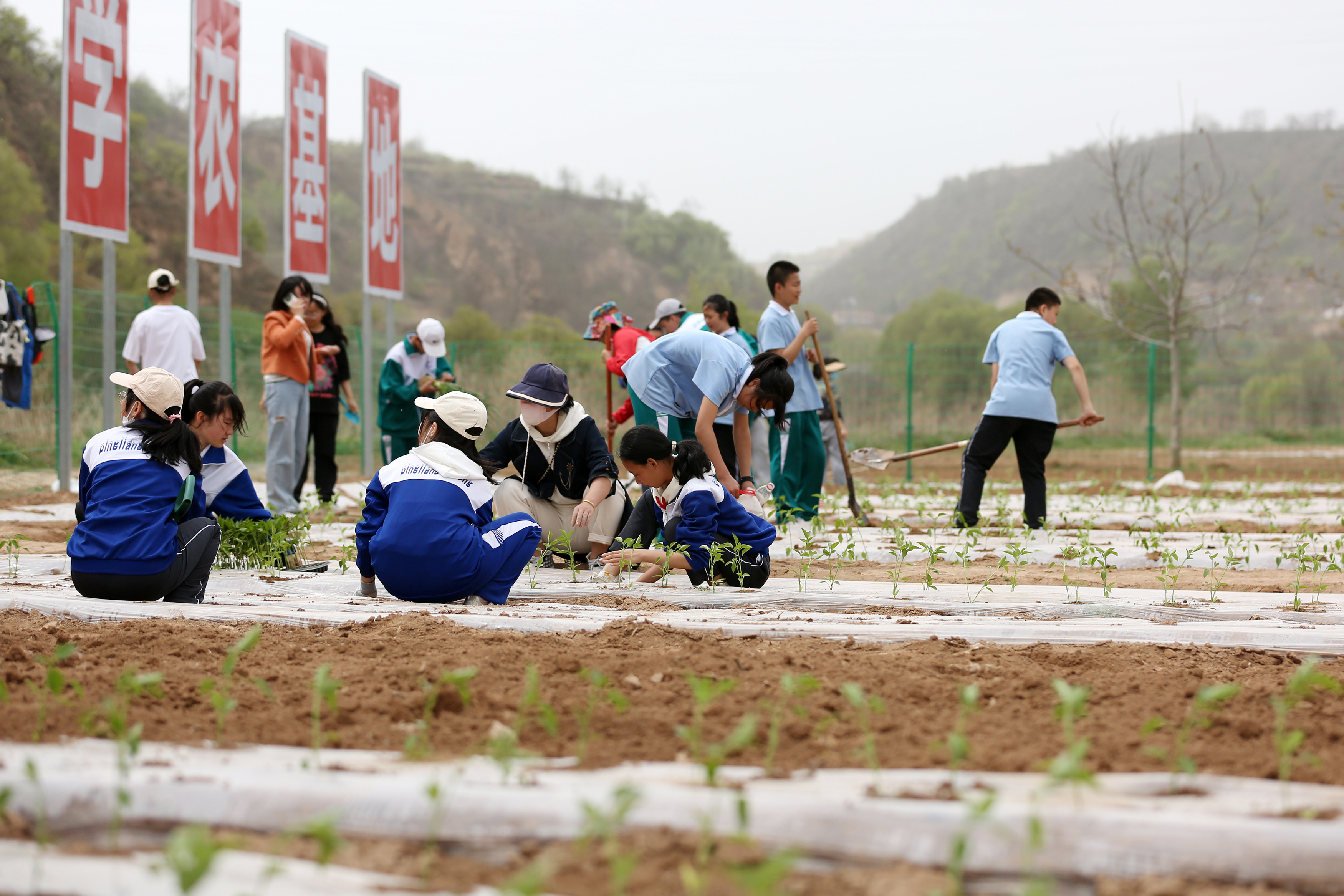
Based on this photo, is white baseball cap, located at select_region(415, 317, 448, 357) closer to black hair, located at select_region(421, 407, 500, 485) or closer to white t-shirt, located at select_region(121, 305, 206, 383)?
white t-shirt, located at select_region(121, 305, 206, 383)

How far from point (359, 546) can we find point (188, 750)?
84.3 inches

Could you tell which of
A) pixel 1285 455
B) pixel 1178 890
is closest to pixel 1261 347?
pixel 1285 455

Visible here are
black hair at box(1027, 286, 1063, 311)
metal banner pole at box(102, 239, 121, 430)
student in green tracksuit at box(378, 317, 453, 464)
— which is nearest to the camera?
black hair at box(1027, 286, 1063, 311)

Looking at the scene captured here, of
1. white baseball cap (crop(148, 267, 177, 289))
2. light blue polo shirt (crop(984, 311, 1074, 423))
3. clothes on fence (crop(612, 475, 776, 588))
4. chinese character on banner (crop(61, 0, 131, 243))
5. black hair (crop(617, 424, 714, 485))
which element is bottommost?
clothes on fence (crop(612, 475, 776, 588))

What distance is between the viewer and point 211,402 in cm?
399

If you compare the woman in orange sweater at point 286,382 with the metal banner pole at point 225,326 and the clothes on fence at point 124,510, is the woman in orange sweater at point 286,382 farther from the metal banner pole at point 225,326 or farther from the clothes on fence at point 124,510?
the clothes on fence at point 124,510

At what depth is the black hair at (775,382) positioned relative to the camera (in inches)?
211

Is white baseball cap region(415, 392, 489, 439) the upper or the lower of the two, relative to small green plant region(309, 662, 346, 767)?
upper

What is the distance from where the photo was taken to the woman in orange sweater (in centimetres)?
707

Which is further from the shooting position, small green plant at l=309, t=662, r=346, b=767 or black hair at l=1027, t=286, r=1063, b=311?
black hair at l=1027, t=286, r=1063, b=311

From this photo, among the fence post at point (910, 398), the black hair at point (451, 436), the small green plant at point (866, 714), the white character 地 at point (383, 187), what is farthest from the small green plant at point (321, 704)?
the fence post at point (910, 398)

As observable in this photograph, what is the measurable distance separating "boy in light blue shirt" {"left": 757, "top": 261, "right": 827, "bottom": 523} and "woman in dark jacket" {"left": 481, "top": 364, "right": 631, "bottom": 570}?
199 cm

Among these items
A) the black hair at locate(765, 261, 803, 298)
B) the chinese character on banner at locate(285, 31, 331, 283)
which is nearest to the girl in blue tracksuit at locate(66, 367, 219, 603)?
the black hair at locate(765, 261, 803, 298)

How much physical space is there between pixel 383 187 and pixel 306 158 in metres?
1.36
